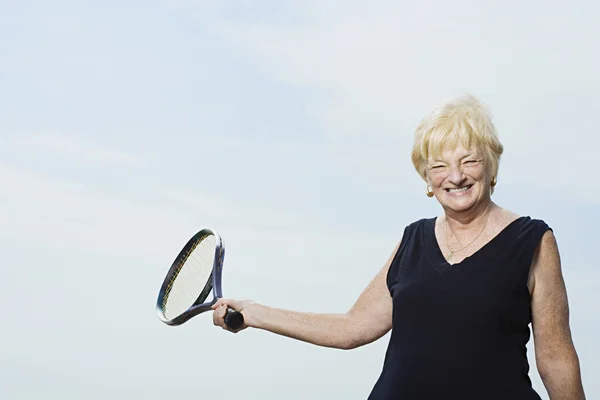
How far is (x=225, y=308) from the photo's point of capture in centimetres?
477

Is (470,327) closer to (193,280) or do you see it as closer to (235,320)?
(235,320)

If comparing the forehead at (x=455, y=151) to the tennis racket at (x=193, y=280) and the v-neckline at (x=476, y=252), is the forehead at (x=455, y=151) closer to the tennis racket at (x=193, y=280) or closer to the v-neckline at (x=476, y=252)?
the v-neckline at (x=476, y=252)

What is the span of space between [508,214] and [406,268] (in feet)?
1.48

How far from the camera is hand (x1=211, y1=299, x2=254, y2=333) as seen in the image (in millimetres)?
4680

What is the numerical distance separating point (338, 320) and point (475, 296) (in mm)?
863

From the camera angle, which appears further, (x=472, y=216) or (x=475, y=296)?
(x=472, y=216)

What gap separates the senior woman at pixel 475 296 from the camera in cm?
370

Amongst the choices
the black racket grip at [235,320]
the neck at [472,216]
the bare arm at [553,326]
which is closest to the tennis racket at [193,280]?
the black racket grip at [235,320]

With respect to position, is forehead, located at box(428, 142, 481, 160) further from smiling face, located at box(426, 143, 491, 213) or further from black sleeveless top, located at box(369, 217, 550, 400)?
black sleeveless top, located at box(369, 217, 550, 400)

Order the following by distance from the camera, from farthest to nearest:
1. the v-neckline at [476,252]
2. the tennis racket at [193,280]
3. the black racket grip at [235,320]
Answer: the tennis racket at [193,280] < the black racket grip at [235,320] < the v-neckline at [476,252]

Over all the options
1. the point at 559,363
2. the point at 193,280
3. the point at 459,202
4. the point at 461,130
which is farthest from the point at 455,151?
the point at 193,280

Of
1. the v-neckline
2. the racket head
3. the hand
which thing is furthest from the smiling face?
the racket head

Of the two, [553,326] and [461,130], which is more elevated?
[461,130]

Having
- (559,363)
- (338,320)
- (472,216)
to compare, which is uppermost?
(472,216)
